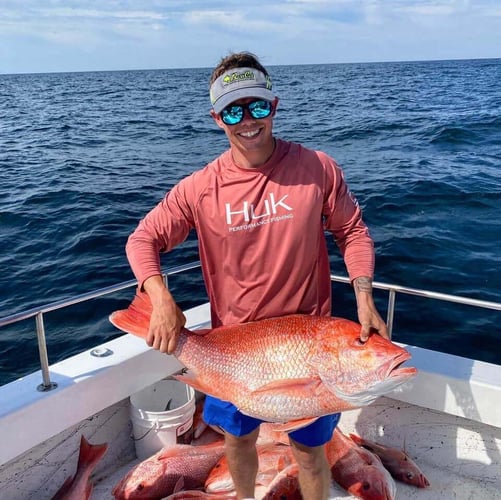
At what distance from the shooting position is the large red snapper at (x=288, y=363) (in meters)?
2.14

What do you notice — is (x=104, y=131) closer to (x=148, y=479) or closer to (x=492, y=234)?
(x=492, y=234)

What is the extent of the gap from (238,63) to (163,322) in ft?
4.04

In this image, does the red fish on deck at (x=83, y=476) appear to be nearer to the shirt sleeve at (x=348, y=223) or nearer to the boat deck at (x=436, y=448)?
the boat deck at (x=436, y=448)

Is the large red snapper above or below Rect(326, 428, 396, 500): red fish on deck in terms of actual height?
above

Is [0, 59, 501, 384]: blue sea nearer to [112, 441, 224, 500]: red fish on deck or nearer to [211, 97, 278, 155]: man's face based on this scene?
[112, 441, 224, 500]: red fish on deck

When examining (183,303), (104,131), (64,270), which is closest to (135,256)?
(183,303)

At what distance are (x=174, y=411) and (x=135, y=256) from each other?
144cm

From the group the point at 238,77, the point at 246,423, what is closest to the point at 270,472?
the point at 246,423

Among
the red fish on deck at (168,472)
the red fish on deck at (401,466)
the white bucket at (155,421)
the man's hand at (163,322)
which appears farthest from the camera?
the white bucket at (155,421)

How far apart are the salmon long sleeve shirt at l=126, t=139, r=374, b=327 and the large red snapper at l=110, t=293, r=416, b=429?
0.71 feet

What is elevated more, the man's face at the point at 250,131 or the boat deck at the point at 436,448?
the man's face at the point at 250,131

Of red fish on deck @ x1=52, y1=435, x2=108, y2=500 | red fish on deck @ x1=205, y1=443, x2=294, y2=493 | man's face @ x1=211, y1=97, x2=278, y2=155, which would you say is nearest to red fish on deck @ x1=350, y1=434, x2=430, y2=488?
red fish on deck @ x1=205, y1=443, x2=294, y2=493

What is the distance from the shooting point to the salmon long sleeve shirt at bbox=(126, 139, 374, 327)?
2.54 m

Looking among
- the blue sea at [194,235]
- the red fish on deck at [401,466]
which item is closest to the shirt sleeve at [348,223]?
the red fish on deck at [401,466]
